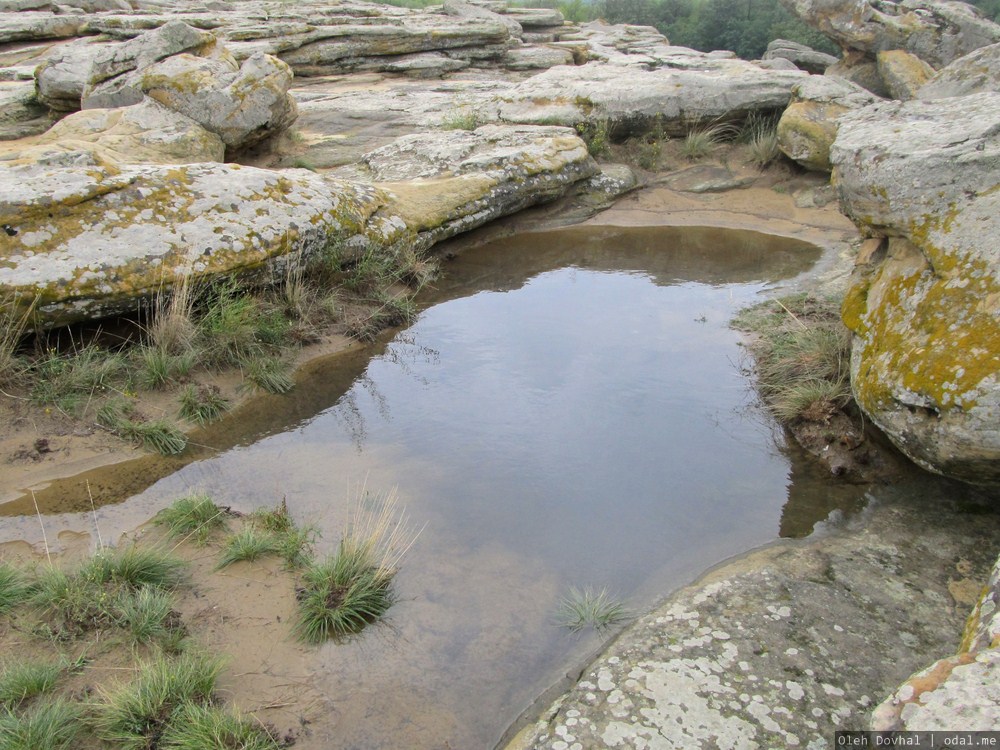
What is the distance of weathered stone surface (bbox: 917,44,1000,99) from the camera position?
832 centimetres

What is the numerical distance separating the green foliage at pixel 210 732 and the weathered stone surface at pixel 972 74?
9225 millimetres

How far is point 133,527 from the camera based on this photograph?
3.90 meters

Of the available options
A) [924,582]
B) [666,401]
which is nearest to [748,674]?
[924,582]

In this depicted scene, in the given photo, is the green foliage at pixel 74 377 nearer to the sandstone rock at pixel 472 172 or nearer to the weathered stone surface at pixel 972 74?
the sandstone rock at pixel 472 172

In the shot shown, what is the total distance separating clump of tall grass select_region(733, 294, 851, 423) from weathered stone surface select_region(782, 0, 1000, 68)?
416 inches

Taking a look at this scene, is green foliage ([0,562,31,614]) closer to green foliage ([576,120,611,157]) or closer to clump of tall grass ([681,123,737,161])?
Result: green foliage ([576,120,611,157])

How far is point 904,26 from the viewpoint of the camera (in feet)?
46.0

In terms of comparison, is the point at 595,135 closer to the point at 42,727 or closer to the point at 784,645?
the point at 784,645

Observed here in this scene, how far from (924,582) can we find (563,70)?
1058cm

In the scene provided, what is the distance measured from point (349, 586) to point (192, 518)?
1.05m

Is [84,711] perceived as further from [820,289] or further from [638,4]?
[638,4]

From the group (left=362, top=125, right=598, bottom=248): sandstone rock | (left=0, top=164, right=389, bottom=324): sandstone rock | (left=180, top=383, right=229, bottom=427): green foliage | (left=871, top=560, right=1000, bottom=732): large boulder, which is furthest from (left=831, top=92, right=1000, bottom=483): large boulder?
(left=0, top=164, right=389, bottom=324): sandstone rock

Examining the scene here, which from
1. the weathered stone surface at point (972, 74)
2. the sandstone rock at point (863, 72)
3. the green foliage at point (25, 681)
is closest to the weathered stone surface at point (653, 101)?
the weathered stone surface at point (972, 74)

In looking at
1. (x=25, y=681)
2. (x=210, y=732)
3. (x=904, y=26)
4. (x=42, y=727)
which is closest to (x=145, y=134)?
(x=25, y=681)
